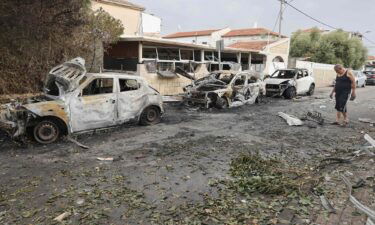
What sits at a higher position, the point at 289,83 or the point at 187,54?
the point at 187,54

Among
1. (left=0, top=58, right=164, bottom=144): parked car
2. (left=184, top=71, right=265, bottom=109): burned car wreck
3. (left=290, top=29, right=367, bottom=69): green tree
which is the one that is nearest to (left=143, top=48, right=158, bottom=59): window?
(left=184, top=71, right=265, bottom=109): burned car wreck

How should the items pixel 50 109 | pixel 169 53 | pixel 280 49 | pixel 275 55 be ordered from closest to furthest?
pixel 50 109 < pixel 169 53 < pixel 275 55 < pixel 280 49

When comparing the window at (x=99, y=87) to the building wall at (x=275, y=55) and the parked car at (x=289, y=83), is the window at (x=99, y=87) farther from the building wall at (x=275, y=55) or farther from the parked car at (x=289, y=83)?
the building wall at (x=275, y=55)

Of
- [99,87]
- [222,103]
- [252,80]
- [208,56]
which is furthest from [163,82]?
[99,87]

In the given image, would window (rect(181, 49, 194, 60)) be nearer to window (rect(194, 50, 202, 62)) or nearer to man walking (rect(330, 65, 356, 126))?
window (rect(194, 50, 202, 62))

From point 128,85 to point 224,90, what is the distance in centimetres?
505

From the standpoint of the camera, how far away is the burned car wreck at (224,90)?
12.5 metres

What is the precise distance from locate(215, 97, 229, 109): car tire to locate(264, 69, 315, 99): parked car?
5.17m

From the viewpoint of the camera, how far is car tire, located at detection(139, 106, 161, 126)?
9164 mm

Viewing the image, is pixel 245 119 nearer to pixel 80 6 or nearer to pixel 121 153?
pixel 121 153

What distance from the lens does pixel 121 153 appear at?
6.59m

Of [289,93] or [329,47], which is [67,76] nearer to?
[289,93]

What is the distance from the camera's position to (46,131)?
7.04 meters

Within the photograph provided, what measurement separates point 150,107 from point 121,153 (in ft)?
9.66
